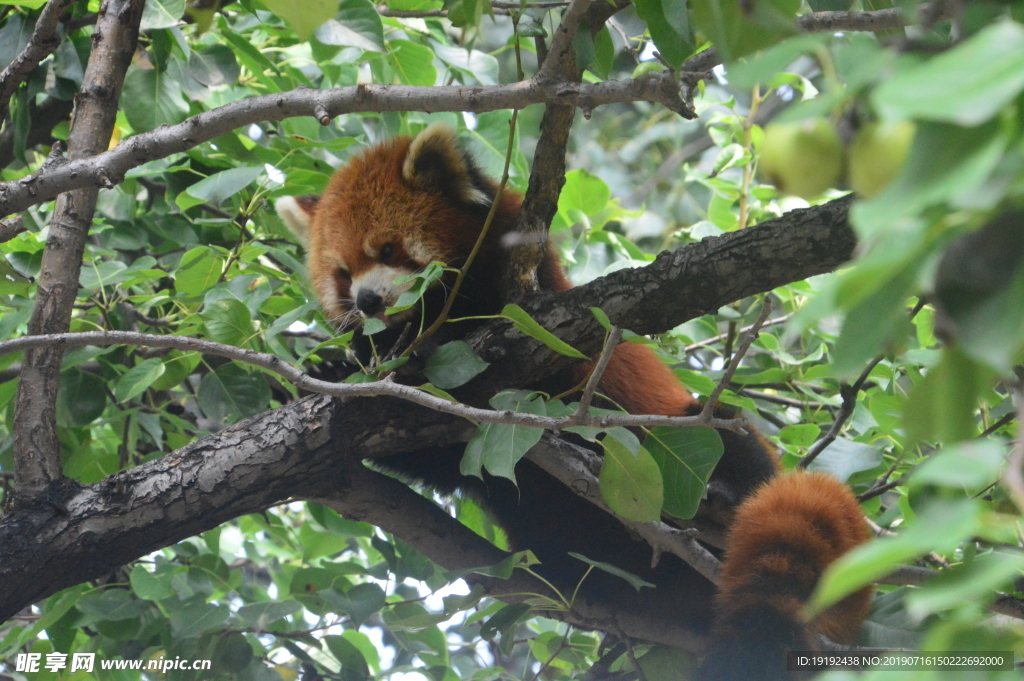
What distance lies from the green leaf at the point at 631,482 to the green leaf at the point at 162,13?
4.18ft

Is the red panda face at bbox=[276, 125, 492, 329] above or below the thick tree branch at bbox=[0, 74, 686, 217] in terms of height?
below

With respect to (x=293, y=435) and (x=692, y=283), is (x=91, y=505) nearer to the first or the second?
(x=293, y=435)

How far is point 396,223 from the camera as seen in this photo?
6.87ft

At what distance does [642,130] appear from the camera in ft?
19.0

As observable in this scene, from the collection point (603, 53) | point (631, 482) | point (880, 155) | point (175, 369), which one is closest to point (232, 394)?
point (175, 369)

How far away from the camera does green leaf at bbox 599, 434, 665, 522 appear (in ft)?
4.24

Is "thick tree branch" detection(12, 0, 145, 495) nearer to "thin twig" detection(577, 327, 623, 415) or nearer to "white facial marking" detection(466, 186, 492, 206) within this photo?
"white facial marking" detection(466, 186, 492, 206)

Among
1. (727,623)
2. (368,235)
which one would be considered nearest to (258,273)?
(368,235)

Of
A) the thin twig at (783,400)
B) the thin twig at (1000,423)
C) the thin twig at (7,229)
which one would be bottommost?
the thin twig at (783,400)


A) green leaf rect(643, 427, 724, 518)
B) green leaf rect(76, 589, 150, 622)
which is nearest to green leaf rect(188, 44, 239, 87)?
green leaf rect(76, 589, 150, 622)

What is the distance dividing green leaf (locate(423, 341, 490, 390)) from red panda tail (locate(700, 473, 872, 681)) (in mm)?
616

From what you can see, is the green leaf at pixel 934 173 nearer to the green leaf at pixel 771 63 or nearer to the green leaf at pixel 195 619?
the green leaf at pixel 771 63

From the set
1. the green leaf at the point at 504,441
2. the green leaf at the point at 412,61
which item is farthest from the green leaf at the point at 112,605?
the green leaf at the point at 412,61

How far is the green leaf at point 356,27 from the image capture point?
1.49 m
